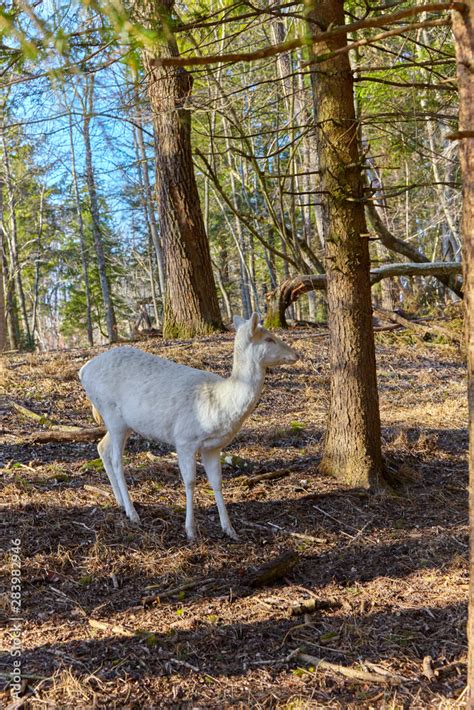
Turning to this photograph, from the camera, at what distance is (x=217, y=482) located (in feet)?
15.8

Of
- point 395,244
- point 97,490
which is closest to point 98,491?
point 97,490

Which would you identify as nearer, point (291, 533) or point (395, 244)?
point (291, 533)

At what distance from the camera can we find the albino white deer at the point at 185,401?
185 inches

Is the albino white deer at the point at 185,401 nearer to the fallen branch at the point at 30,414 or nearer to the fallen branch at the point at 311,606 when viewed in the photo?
the fallen branch at the point at 311,606

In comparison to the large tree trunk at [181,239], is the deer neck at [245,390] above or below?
below

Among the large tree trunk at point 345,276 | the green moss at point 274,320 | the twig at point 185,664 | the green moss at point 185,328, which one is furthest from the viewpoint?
the green moss at point 274,320

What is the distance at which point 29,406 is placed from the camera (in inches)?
303

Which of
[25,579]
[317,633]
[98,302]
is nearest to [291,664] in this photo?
[317,633]

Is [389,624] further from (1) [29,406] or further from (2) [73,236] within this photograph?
(2) [73,236]

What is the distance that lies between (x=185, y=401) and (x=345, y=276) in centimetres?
183

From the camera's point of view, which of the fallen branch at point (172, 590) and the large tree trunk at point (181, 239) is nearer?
the fallen branch at point (172, 590)

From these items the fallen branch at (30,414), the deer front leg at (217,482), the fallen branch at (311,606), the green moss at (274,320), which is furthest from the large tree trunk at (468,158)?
the green moss at (274,320)

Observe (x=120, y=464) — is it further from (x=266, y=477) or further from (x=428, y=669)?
(x=428, y=669)

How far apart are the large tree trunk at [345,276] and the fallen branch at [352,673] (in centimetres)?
244
